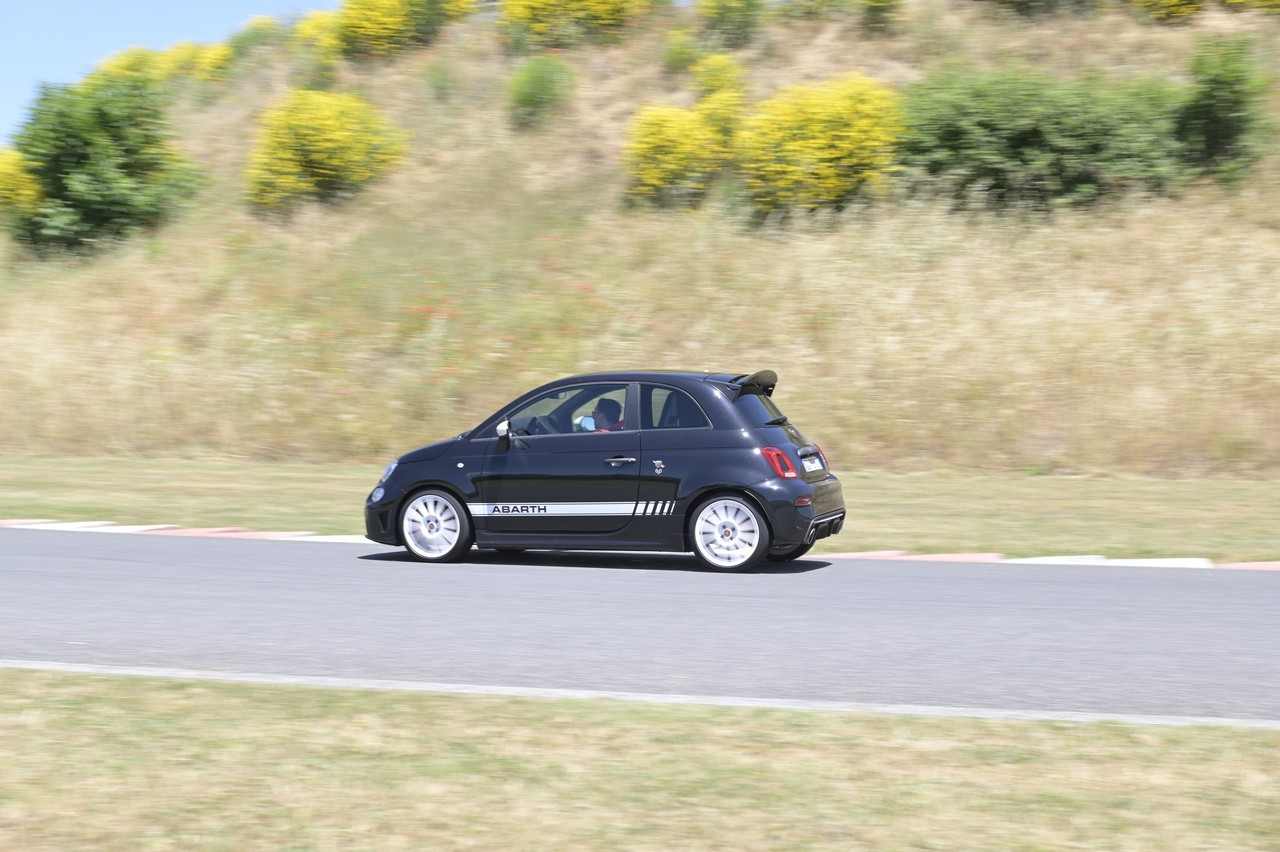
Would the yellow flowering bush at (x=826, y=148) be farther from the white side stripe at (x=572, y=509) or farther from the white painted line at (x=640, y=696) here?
the white painted line at (x=640, y=696)

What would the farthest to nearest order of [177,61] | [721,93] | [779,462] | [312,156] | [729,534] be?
1. [177,61]
2. [312,156]
3. [721,93]
4. [729,534]
5. [779,462]

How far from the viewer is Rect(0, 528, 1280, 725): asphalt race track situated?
7.05 metres

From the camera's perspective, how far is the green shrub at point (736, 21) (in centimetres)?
3481

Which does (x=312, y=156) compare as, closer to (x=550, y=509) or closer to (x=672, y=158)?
(x=672, y=158)

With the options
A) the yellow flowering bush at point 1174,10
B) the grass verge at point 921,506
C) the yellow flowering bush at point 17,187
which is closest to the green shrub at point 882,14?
the yellow flowering bush at point 1174,10

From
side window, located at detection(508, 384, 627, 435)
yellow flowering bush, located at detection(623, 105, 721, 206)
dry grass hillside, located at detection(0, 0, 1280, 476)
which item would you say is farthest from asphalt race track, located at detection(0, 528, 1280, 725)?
yellow flowering bush, located at detection(623, 105, 721, 206)

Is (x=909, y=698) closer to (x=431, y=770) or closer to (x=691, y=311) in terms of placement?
(x=431, y=770)

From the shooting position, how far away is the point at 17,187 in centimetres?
3186

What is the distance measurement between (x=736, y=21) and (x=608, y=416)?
82.8 feet

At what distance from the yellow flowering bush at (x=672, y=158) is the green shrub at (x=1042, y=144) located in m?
4.22

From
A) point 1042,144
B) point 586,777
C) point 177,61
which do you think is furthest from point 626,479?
point 177,61

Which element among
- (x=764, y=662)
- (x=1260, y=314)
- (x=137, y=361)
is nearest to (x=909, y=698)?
(x=764, y=662)

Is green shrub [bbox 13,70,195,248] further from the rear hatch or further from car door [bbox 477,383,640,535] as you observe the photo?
the rear hatch

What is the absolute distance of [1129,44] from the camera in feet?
102
